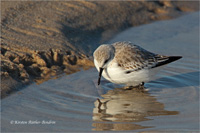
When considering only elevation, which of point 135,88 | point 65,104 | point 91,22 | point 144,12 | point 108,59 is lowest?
point 65,104

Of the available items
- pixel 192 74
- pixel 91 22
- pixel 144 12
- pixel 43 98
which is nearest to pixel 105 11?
pixel 91 22

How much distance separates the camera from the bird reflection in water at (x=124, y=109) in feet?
17.6

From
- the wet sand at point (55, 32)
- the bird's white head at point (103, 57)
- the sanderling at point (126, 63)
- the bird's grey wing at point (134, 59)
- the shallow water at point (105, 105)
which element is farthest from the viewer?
the wet sand at point (55, 32)

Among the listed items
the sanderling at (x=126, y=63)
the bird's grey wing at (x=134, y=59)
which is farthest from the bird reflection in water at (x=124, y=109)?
the bird's grey wing at (x=134, y=59)

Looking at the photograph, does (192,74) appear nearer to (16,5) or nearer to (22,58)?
(22,58)

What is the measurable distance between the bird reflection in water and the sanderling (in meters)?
0.27

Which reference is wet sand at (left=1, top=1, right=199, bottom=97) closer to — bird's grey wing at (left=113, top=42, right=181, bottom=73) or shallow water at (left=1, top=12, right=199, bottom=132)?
shallow water at (left=1, top=12, right=199, bottom=132)

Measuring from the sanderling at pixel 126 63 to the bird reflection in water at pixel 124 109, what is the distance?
0.27 meters

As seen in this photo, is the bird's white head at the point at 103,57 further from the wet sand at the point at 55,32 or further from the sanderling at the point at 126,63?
the wet sand at the point at 55,32

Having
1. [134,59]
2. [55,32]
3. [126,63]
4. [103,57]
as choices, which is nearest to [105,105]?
[103,57]

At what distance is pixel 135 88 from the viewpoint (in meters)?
7.21

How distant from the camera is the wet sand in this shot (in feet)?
23.7

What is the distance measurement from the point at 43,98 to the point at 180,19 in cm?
679

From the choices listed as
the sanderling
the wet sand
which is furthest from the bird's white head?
the wet sand
